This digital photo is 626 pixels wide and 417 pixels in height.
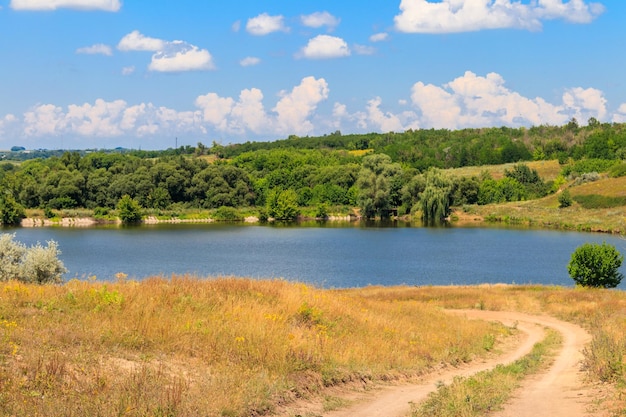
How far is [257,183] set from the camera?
15425 cm

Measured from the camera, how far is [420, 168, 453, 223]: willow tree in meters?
117

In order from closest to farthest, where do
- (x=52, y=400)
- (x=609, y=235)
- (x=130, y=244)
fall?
→ (x=52, y=400), (x=130, y=244), (x=609, y=235)

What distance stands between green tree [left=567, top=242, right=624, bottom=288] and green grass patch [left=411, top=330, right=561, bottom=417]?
27873 mm

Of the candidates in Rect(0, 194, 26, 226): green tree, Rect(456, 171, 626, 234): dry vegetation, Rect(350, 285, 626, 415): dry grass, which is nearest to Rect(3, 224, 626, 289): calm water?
Rect(350, 285, 626, 415): dry grass

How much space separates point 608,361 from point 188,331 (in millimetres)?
9912

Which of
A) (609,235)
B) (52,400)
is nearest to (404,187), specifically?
(609,235)

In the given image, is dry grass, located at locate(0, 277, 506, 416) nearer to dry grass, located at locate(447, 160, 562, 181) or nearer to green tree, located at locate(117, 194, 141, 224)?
green tree, located at locate(117, 194, 141, 224)

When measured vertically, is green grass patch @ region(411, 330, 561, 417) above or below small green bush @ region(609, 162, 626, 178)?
below

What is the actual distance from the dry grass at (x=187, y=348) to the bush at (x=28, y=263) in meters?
10.3

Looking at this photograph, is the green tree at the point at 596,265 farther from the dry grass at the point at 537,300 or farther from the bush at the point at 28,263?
the bush at the point at 28,263

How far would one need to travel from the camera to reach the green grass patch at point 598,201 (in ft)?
381

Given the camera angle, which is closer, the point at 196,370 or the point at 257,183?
the point at 196,370

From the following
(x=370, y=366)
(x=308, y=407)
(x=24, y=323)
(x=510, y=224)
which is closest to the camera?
(x=308, y=407)

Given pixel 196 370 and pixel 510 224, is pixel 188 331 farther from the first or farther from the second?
pixel 510 224
